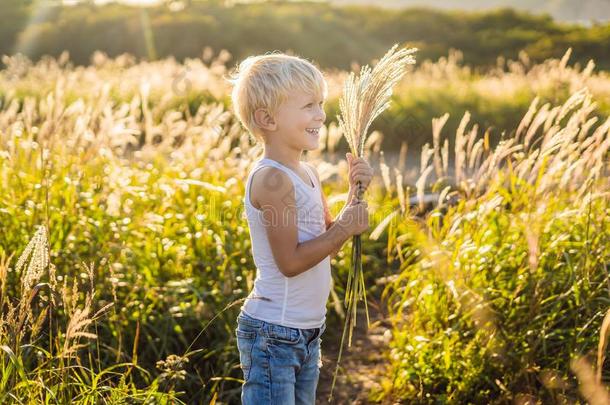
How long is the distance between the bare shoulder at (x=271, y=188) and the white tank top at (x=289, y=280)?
2 cm

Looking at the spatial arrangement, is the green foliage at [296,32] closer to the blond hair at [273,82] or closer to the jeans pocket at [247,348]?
the blond hair at [273,82]

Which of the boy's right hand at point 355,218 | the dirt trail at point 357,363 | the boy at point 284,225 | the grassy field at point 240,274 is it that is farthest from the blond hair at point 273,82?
the dirt trail at point 357,363

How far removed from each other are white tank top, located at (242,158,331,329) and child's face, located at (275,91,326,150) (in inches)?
3.9

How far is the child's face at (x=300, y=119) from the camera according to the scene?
2.49 m

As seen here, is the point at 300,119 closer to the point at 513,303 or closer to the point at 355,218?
the point at 355,218

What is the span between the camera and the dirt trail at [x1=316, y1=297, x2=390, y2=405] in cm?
401

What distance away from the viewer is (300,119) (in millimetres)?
2494

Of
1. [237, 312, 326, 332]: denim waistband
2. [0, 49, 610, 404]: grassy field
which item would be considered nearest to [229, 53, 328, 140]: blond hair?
[237, 312, 326, 332]: denim waistband

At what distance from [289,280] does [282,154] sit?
1.32 feet

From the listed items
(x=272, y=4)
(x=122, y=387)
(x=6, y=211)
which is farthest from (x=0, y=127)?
(x=272, y=4)

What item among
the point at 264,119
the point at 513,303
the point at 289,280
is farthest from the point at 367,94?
the point at 513,303

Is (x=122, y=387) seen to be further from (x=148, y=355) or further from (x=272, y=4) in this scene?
(x=272, y=4)

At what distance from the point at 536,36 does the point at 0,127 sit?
2187 cm

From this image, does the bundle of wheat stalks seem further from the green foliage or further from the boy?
the green foliage
